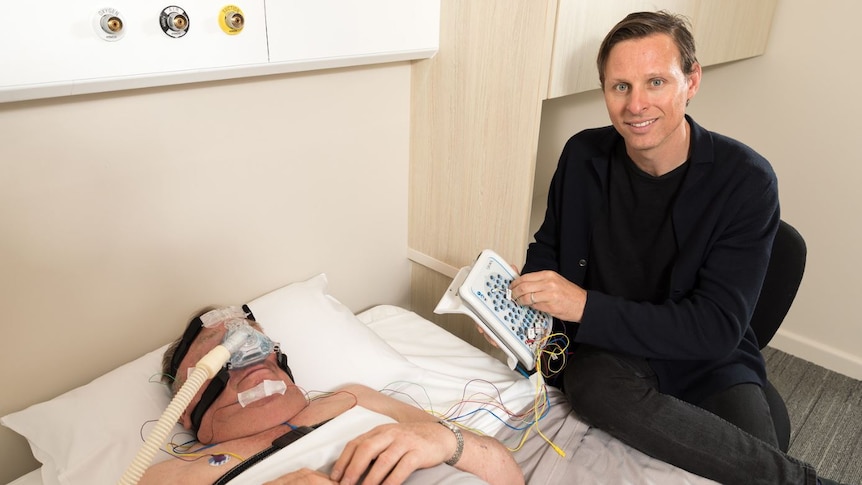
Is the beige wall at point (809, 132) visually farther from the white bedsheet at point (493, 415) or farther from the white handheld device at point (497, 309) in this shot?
the white handheld device at point (497, 309)

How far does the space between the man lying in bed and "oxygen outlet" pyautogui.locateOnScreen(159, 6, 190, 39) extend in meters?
0.57

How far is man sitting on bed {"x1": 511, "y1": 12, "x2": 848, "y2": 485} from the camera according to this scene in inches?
47.0

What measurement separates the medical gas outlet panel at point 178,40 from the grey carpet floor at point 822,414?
69.9 inches

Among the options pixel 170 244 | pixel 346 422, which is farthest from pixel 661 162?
pixel 170 244

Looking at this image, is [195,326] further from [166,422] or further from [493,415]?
[493,415]

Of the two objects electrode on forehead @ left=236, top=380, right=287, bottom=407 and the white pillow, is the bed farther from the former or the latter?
electrode on forehead @ left=236, top=380, right=287, bottom=407

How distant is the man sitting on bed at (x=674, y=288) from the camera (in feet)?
3.92

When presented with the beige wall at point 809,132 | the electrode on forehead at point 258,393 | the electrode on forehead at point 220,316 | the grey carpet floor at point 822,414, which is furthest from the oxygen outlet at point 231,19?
the grey carpet floor at point 822,414

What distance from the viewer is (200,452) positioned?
3.54 ft

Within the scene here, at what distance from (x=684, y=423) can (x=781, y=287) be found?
0.41 metres

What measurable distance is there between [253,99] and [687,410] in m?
1.18

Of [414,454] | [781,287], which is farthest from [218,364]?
[781,287]

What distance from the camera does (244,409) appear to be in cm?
108

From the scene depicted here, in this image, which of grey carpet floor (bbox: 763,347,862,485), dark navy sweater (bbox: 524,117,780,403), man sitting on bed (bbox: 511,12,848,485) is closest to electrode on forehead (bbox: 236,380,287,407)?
man sitting on bed (bbox: 511,12,848,485)
